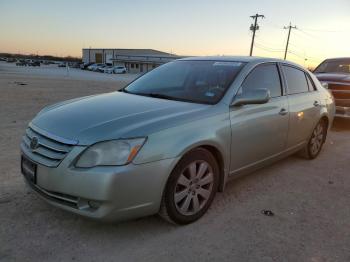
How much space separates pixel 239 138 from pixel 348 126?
6.65 metres

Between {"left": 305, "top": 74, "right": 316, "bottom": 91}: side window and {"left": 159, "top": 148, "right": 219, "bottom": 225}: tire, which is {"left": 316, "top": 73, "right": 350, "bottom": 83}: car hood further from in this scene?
{"left": 159, "top": 148, "right": 219, "bottom": 225}: tire

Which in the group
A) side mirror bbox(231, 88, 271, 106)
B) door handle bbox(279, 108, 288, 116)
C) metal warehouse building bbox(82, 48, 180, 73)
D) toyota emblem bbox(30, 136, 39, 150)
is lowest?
metal warehouse building bbox(82, 48, 180, 73)

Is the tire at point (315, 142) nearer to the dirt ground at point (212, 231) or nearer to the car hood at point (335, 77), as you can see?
the dirt ground at point (212, 231)

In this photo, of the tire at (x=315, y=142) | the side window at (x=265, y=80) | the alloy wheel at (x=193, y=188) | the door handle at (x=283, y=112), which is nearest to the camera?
the alloy wheel at (x=193, y=188)

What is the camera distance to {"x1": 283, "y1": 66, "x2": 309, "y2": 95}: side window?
486 centimetres

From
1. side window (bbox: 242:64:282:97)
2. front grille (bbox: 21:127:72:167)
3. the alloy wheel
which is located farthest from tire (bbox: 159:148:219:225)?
side window (bbox: 242:64:282:97)

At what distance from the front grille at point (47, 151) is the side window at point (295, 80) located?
3.21 metres

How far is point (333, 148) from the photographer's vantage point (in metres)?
6.63

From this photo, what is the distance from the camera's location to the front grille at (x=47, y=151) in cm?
282

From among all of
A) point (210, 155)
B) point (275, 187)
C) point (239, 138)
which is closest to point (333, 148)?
point (275, 187)

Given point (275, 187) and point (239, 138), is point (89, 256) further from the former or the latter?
point (275, 187)

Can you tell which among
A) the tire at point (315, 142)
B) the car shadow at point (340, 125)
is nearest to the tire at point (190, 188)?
the tire at point (315, 142)

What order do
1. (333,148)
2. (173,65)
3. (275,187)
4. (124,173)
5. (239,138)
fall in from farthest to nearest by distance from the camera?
(333,148) → (173,65) → (275,187) → (239,138) → (124,173)

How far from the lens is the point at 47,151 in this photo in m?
2.94
